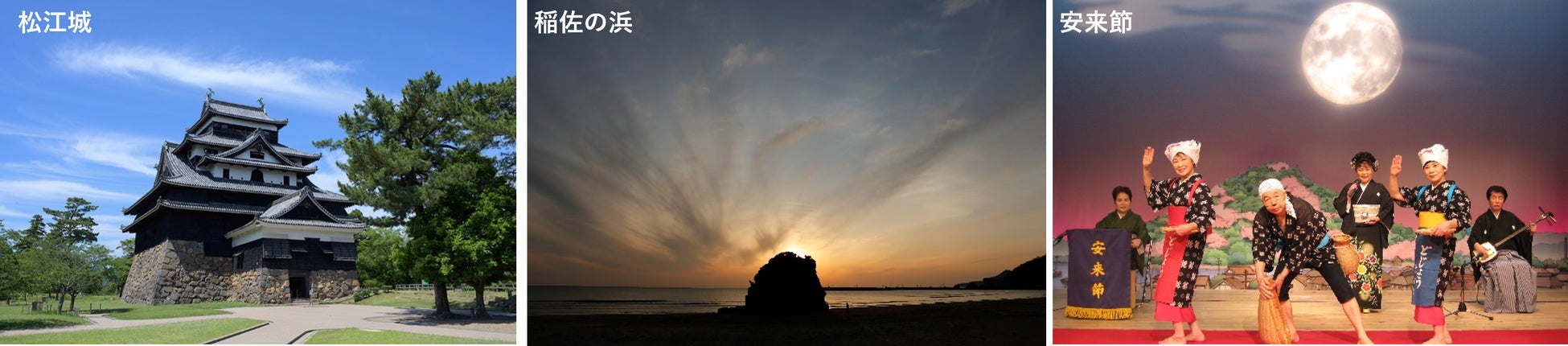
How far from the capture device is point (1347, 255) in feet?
17.6

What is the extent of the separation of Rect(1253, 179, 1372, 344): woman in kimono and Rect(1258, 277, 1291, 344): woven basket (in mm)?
50

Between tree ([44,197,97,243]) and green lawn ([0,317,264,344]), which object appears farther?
tree ([44,197,97,243])

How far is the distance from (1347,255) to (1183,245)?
96 centimetres

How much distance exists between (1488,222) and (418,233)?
736cm

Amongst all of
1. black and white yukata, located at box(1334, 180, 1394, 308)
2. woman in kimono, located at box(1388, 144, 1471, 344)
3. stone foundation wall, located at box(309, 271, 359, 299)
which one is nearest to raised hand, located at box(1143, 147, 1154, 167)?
black and white yukata, located at box(1334, 180, 1394, 308)

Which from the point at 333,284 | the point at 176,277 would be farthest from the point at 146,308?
the point at 333,284

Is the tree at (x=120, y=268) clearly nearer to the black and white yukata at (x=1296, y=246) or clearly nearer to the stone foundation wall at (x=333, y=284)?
the stone foundation wall at (x=333, y=284)

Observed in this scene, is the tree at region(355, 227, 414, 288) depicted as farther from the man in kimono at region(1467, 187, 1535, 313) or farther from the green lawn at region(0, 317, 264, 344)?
the man in kimono at region(1467, 187, 1535, 313)

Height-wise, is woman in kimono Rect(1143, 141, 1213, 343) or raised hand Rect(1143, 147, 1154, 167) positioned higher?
raised hand Rect(1143, 147, 1154, 167)

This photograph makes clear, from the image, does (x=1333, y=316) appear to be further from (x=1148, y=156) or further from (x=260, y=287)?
(x=260, y=287)

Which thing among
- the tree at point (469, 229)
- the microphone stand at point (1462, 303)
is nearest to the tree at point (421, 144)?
the tree at point (469, 229)

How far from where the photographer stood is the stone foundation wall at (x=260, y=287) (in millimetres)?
7309

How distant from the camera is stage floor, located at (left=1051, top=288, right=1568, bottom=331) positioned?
5.40 meters

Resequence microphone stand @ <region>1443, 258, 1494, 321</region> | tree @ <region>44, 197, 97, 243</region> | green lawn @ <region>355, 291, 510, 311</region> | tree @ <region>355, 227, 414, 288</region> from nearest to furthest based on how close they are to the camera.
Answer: microphone stand @ <region>1443, 258, 1494, 321</region> → tree @ <region>44, 197, 97, 243</region> → green lawn @ <region>355, 291, 510, 311</region> → tree @ <region>355, 227, 414, 288</region>
